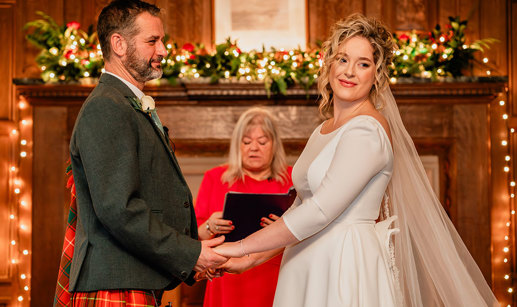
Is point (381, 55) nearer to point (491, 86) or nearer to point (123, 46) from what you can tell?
point (123, 46)

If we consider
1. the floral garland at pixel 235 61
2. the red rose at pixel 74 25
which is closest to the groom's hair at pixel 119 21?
the floral garland at pixel 235 61

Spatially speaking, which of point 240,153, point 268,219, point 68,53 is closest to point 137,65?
point 268,219

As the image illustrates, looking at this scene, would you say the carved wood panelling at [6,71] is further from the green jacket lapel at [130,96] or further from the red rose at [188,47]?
the green jacket lapel at [130,96]

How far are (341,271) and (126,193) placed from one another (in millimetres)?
849

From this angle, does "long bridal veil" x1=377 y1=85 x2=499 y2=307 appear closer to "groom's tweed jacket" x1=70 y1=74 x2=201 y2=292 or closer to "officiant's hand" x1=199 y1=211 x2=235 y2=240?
"groom's tweed jacket" x1=70 y1=74 x2=201 y2=292

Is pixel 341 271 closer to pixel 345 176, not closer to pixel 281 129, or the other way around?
pixel 345 176

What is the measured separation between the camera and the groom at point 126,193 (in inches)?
82.0

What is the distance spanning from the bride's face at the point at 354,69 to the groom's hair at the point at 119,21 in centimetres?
81

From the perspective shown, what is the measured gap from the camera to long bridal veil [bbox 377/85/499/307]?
2.44 m

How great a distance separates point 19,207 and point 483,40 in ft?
13.4

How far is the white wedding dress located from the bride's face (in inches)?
6.0

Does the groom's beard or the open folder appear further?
the open folder

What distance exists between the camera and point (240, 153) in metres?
3.96

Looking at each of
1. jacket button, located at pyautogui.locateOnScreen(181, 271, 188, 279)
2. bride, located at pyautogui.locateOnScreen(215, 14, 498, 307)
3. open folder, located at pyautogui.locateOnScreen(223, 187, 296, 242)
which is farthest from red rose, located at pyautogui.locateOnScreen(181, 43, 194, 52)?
jacket button, located at pyautogui.locateOnScreen(181, 271, 188, 279)
